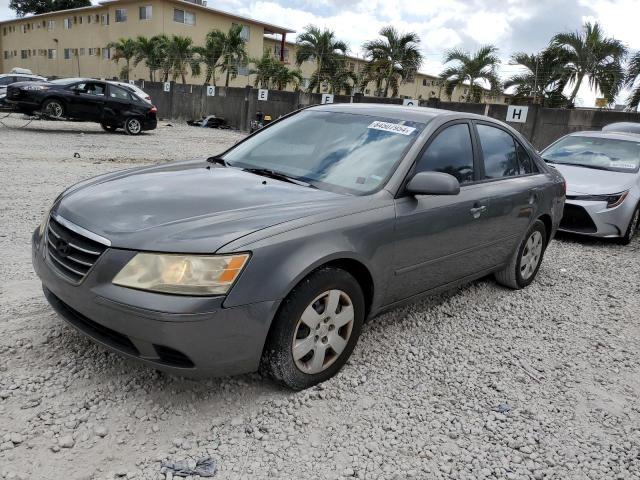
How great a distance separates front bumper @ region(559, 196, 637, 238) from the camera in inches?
275

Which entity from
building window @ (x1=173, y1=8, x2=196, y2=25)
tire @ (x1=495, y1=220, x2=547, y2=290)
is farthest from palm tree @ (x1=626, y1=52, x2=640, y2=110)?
building window @ (x1=173, y1=8, x2=196, y2=25)

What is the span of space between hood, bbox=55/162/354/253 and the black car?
13979 millimetres

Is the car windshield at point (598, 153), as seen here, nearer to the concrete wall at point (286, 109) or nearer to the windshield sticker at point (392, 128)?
the windshield sticker at point (392, 128)

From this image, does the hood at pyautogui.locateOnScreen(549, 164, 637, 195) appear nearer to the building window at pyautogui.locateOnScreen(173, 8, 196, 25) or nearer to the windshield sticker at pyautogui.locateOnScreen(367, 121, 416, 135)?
the windshield sticker at pyautogui.locateOnScreen(367, 121, 416, 135)

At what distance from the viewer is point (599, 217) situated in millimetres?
7008

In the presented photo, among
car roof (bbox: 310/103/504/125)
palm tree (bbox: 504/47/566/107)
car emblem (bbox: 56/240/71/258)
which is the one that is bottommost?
car emblem (bbox: 56/240/71/258)

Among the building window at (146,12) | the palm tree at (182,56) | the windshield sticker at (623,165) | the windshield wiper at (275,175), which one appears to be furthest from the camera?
the building window at (146,12)

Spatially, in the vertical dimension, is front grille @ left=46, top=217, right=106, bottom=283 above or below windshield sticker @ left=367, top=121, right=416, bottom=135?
below

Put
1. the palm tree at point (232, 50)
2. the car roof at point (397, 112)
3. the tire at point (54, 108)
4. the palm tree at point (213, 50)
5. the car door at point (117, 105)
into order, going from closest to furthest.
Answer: the car roof at point (397, 112), the tire at point (54, 108), the car door at point (117, 105), the palm tree at point (232, 50), the palm tree at point (213, 50)

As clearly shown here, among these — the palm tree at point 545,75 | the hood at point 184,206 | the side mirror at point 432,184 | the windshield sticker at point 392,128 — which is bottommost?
the hood at point 184,206

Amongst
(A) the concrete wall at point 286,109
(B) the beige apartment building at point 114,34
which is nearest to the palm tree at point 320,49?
(B) the beige apartment building at point 114,34

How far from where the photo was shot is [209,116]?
2641 cm

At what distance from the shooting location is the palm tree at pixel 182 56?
3650cm

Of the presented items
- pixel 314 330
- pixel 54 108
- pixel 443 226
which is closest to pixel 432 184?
pixel 443 226
